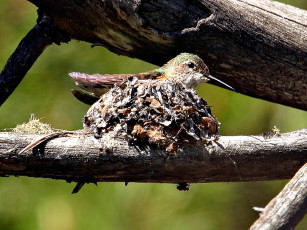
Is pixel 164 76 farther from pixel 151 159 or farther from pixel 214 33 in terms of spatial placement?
pixel 151 159

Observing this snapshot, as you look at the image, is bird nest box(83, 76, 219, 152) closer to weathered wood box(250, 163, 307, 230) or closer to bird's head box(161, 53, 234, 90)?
bird's head box(161, 53, 234, 90)

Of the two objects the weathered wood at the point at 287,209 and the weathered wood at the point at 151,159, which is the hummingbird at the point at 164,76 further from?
the weathered wood at the point at 287,209

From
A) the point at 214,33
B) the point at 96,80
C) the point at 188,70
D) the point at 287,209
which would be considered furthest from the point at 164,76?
the point at 287,209

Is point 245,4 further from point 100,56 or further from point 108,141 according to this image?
point 100,56

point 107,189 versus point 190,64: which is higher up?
point 190,64

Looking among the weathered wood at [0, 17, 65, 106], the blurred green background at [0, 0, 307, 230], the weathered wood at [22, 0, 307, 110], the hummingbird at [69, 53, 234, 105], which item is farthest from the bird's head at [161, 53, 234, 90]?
the weathered wood at [0, 17, 65, 106]

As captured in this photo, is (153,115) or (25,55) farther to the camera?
(25,55)

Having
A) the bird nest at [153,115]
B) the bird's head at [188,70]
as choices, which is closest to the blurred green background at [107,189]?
the bird's head at [188,70]
